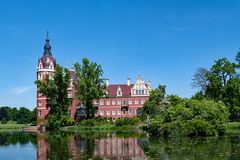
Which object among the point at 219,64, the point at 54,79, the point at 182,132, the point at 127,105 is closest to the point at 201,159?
the point at 182,132

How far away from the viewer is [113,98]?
92.6 meters

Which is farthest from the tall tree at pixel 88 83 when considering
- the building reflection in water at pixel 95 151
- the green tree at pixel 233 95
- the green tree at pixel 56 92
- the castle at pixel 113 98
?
the building reflection in water at pixel 95 151

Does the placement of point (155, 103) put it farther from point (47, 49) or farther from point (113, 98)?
point (47, 49)

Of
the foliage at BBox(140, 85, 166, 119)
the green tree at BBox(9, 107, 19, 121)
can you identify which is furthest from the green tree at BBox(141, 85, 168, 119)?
the green tree at BBox(9, 107, 19, 121)

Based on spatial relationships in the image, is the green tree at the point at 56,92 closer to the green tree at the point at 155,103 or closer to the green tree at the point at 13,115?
the green tree at the point at 155,103

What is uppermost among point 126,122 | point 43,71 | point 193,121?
point 43,71

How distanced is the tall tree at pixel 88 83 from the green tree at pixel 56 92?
2.70 meters

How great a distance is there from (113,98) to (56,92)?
59.1 ft

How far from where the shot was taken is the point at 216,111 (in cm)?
4438

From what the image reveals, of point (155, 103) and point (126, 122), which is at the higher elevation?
point (155, 103)

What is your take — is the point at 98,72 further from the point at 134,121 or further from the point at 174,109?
the point at 174,109

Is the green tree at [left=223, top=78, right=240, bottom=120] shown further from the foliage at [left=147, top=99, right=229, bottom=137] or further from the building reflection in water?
the building reflection in water

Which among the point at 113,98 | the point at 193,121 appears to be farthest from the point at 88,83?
the point at 193,121

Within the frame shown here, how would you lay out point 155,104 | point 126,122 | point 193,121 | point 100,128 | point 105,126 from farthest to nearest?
point 155,104 → point 126,122 → point 105,126 → point 100,128 → point 193,121
